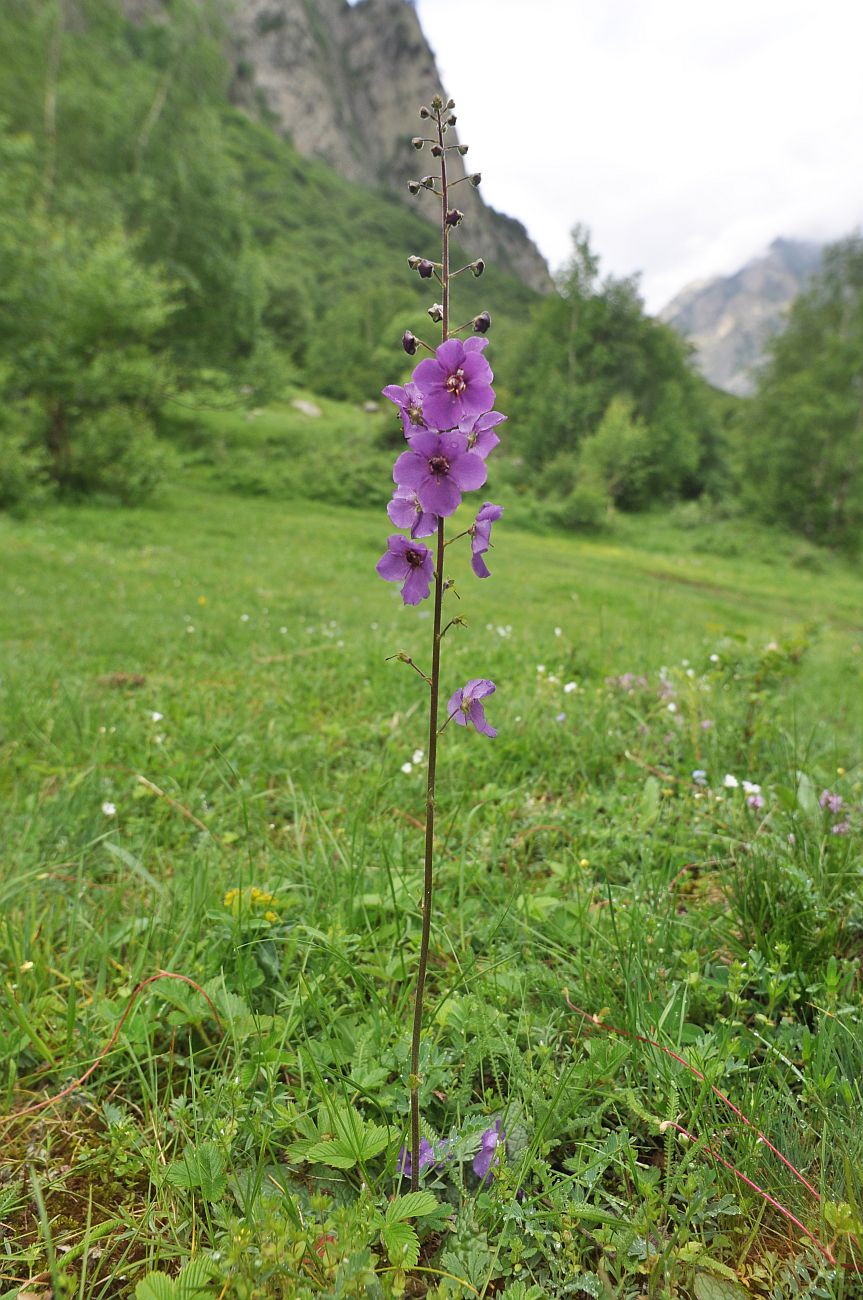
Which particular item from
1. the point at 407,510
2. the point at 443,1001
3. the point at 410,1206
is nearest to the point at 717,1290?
the point at 410,1206

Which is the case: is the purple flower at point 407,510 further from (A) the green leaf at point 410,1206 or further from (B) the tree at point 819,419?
(B) the tree at point 819,419

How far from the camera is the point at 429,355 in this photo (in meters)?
1.43

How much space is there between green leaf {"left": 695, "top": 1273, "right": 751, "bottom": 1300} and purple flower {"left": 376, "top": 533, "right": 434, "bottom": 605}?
4.72 ft

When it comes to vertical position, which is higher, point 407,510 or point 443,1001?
point 407,510

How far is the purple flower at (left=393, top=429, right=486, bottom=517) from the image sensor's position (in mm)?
1333

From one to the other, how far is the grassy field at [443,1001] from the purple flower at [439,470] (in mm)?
670

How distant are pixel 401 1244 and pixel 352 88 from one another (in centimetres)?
18453

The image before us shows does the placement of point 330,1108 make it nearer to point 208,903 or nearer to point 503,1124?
point 503,1124

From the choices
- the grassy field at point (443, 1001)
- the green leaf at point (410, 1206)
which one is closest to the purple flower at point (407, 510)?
the grassy field at point (443, 1001)

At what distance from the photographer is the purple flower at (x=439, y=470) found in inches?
52.5

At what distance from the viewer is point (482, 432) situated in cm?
142

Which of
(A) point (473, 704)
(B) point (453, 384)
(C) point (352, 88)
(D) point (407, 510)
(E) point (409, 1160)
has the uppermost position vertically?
(C) point (352, 88)

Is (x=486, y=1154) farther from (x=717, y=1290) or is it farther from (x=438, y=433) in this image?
(x=438, y=433)

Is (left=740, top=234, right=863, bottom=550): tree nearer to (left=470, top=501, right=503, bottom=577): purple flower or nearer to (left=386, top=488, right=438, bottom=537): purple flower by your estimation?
(left=470, top=501, right=503, bottom=577): purple flower
